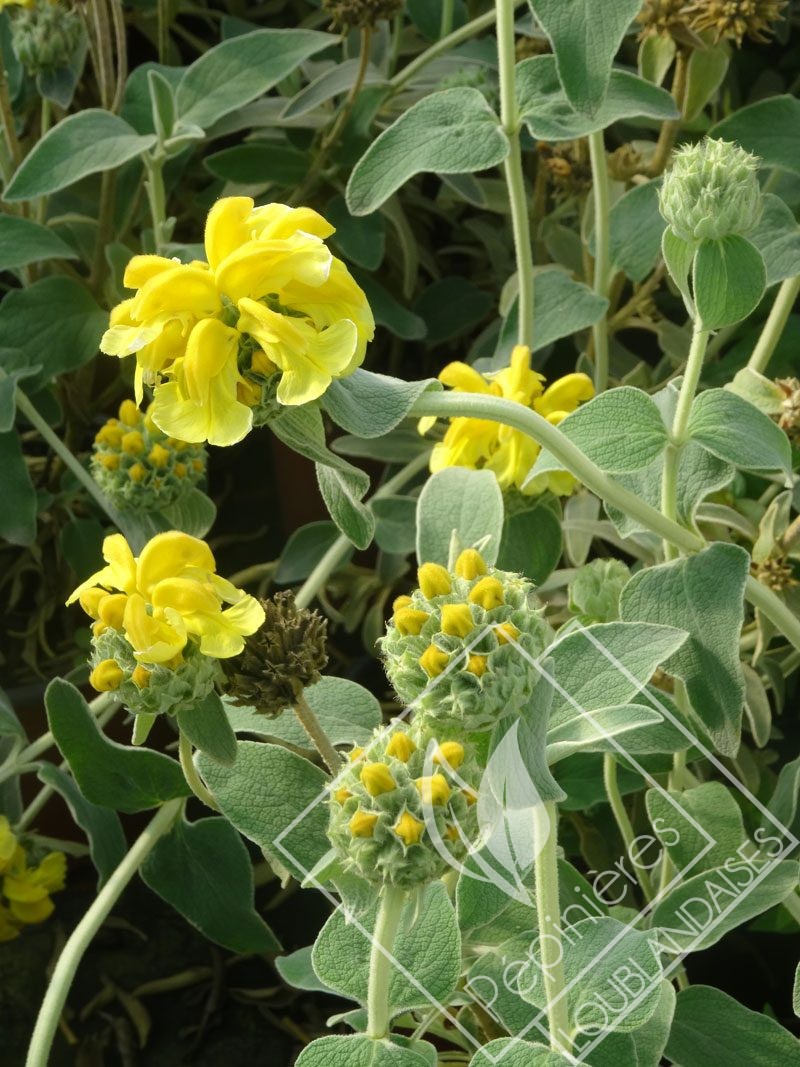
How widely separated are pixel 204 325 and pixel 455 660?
107mm

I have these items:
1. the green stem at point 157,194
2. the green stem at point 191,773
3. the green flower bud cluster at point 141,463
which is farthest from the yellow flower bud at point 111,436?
the green stem at point 191,773

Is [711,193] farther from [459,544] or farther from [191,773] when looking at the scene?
[191,773]

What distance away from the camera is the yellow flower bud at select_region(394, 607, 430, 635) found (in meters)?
0.35

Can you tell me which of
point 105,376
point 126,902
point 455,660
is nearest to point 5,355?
point 105,376

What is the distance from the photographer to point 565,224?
87 centimetres

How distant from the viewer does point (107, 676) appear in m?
0.40

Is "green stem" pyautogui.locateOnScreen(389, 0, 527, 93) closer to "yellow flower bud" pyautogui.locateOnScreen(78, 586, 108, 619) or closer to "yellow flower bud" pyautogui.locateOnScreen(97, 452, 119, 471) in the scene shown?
"yellow flower bud" pyautogui.locateOnScreen(97, 452, 119, 471)

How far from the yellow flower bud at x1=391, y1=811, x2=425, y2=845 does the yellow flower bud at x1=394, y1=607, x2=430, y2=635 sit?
0.17 ft

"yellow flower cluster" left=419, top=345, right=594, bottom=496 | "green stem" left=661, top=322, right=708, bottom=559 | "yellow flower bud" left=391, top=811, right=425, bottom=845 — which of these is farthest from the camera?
"yellow flower cluster" left=419, top=345, right=594, bottom=496

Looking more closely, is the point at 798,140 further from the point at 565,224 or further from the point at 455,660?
the point at 455,660

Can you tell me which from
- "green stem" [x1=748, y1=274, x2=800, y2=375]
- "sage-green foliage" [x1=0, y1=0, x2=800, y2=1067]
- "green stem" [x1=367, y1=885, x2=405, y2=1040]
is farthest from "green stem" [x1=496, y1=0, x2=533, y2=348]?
"green stem" [x1=367, y1=885, x2=405, y2=1040]

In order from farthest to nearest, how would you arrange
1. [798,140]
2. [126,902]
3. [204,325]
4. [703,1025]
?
[126,902]
[798,140]
[703,1025]
[204,325]

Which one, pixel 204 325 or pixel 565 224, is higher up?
pixel 204 325

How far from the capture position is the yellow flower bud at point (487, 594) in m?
0.34
